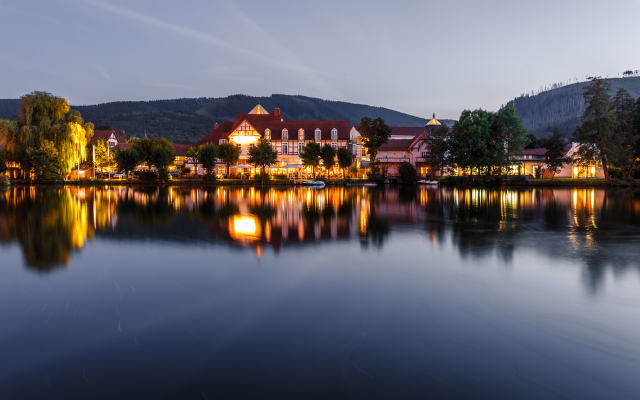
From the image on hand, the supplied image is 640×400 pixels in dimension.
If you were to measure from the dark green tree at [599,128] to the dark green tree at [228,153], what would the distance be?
156 feet

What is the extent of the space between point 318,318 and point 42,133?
180 ft

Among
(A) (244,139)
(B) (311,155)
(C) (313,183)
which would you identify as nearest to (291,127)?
(A) (244,139)

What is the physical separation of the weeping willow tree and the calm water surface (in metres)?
43.1

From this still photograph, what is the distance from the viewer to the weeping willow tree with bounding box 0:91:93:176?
48.8m

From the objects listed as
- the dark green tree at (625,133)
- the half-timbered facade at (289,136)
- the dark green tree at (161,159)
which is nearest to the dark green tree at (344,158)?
the half-timbered facade at (289,136)

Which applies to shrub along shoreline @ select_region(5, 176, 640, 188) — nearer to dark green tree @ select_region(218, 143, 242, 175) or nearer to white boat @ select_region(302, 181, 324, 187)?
white boat @ select_region(302, 181, 324, 187)

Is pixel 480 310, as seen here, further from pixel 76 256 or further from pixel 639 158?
pixel 639 158

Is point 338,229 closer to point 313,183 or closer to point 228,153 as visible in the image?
point 313,183

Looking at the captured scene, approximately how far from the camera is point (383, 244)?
12797 mm

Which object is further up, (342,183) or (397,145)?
(397,145)

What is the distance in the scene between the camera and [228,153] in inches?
2537

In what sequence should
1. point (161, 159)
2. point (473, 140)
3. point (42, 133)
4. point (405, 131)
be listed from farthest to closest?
point (405, 131), point (161, 159), point (473, 140), point (42, 133)

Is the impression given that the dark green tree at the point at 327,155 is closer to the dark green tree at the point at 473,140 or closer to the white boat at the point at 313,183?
the white boat at the point at 313,183

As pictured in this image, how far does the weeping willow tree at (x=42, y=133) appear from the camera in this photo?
4875 centimetres
